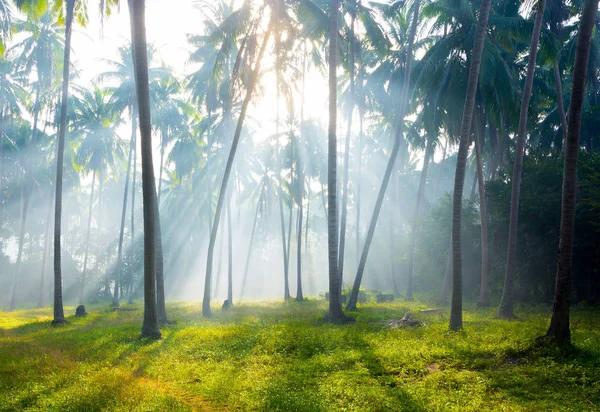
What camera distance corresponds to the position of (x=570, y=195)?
9.06m

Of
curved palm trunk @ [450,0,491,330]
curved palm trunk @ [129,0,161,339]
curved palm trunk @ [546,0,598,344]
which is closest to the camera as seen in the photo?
curved palm trunk @ [546,0,598,344]

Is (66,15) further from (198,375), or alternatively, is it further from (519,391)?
(519,391)

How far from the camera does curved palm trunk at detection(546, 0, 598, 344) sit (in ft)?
29.0

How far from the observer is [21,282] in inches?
1858

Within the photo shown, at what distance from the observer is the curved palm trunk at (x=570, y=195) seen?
884cm

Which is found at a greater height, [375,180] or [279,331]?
[375,180]

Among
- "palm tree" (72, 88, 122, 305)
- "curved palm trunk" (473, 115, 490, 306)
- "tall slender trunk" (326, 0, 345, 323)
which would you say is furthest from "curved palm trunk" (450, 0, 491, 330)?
"palm tree" (72, 88, 122, 305)

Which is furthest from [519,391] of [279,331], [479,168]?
[479,168]

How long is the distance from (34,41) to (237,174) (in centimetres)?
1677

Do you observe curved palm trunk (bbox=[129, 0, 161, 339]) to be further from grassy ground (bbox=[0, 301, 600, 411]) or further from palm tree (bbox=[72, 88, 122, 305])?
palm tree (bbox=[72, 88, 122, 305])

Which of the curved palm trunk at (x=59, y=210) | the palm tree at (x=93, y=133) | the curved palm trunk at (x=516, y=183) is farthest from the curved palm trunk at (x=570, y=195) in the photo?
the palm tree at (x=93, y=133)

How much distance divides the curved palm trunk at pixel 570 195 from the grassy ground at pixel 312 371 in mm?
545

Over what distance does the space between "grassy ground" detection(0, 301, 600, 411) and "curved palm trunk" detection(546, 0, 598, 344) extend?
1.79 feet

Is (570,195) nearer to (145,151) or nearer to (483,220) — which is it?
(145,151)
